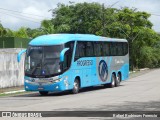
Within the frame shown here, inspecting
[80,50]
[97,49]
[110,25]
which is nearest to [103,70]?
[97,49]

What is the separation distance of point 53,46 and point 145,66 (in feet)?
194

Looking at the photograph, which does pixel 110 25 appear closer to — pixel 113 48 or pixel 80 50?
pixel 113 48

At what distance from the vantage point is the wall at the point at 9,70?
29812 mm

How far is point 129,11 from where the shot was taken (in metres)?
75.4

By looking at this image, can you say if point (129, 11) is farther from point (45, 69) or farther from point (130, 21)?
point (45, 69)

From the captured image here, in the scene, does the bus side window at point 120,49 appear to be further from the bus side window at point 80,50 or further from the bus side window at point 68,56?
the bus side window at point 68,56

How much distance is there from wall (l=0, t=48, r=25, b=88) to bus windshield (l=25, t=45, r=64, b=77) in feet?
20.3

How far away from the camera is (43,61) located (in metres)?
23.7

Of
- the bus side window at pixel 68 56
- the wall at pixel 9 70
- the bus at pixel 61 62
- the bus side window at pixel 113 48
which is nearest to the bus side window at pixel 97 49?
the bus at pixel 61 62

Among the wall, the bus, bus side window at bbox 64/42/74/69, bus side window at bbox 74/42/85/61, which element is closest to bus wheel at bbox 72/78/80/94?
the bus

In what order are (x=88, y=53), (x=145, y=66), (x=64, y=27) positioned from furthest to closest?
1. (x=145, y=66)
2. (x=64, y=27)
3. (x=88, y=53)

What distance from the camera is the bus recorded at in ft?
77.3

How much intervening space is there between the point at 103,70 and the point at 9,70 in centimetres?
673

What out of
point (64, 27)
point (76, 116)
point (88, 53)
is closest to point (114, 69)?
point (88, 53)
